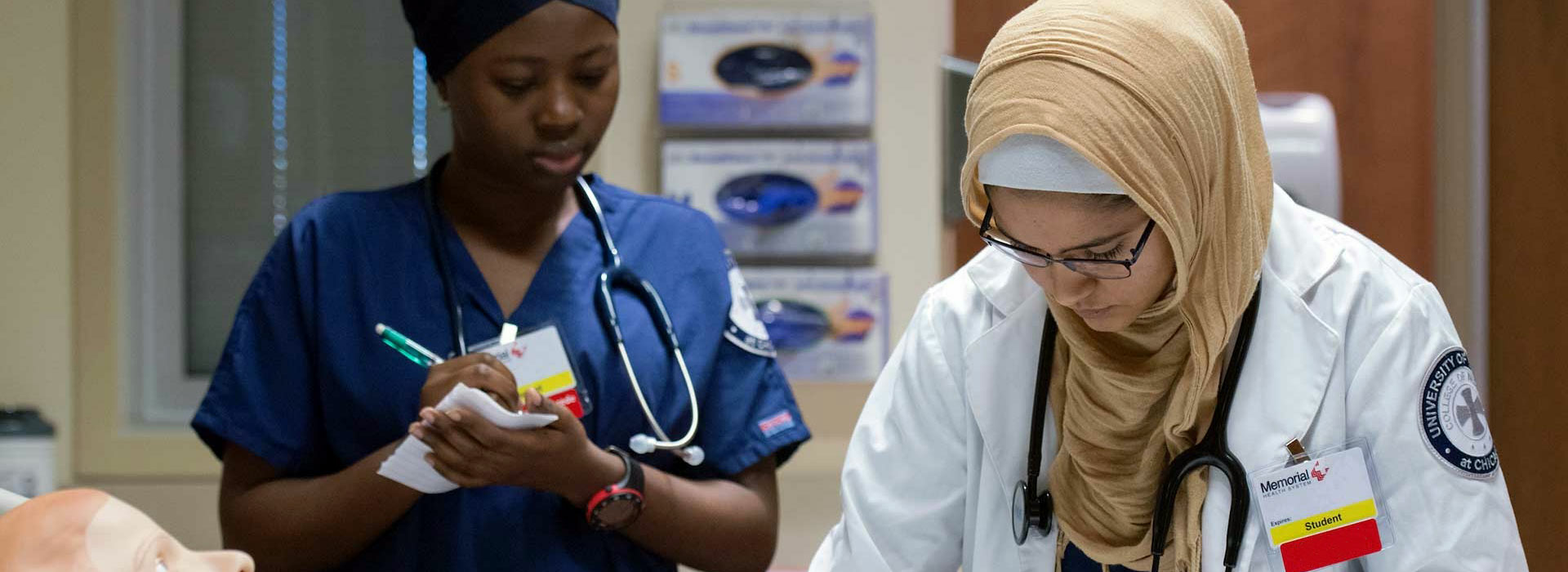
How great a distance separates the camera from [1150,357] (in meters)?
1.23

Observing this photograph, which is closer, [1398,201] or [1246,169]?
[1246,169]

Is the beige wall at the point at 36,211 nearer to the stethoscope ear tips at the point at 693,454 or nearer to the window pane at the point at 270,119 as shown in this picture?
the window pane at the point at 270,119

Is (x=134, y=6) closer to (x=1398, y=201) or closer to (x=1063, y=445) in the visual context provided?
(x=1063, y=445)

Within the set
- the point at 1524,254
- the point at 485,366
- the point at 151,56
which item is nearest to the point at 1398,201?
the point at 1524,254

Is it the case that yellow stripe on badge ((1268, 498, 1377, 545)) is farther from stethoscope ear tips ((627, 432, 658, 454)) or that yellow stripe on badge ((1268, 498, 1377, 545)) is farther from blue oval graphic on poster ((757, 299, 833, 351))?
blue oval graphic on poster ((757, 299, 833, 351))

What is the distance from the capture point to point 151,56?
2.52m

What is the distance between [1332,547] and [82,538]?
0.95 meters

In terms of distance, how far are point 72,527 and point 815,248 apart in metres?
1.61

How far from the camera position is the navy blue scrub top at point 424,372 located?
150 centimetres

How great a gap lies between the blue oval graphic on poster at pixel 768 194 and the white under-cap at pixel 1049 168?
1.24m

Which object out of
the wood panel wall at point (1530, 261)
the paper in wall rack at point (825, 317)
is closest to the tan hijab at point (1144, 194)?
the paper in wall rack at point (825, 317)

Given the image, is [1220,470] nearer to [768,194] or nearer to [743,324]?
[743,324]

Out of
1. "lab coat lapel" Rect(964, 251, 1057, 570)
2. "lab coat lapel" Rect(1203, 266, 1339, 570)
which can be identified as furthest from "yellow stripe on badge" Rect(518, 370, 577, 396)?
"lab coat lapel" Rect(1203, 266, 1339, 570)

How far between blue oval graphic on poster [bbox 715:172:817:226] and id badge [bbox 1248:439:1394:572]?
123 centimetres
